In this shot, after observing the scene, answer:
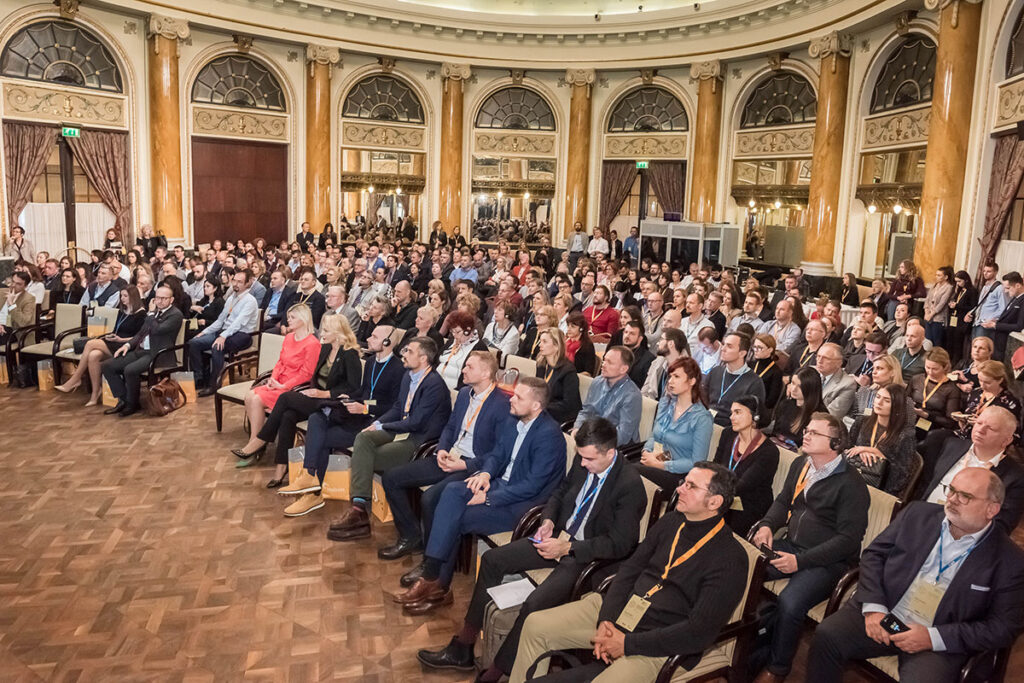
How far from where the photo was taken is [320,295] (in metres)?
9.12

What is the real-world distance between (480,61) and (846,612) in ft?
54.9

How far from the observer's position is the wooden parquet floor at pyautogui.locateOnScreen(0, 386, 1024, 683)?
11.8 ft

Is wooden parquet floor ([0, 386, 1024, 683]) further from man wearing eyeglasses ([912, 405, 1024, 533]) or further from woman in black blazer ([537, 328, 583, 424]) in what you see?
woman in black blazer ([537, 328, 583, 424])

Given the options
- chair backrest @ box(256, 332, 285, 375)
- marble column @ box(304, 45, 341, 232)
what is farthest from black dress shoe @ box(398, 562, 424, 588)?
marble column @ box(304, 45, 341, 232)

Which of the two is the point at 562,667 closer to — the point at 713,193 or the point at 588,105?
the point at 713,193

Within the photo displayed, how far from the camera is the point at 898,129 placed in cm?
1247

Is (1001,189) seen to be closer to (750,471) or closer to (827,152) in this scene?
(827,152)

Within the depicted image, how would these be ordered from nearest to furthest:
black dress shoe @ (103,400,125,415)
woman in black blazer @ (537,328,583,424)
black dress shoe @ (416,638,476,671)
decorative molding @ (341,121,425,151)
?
1. black dress shoe @ (416,638,476,671)
2. woman in black blazer @ (537,328,583,424)
3. black dress shoe @ (103,400,125,415)
4. decorative molding @ (341,121,425,151)

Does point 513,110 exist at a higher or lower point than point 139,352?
higher

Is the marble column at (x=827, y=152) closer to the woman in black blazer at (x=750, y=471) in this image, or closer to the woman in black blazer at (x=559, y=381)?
the woman in black blazer at (x=559, y=381)

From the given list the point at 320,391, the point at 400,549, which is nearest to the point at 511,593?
the point at 400,549

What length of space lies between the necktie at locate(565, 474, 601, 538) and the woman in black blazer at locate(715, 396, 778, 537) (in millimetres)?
800

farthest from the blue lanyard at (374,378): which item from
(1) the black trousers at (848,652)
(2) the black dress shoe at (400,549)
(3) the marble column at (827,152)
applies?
(3) the marble column at (827,152)

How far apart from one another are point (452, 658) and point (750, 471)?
1.73 meters
